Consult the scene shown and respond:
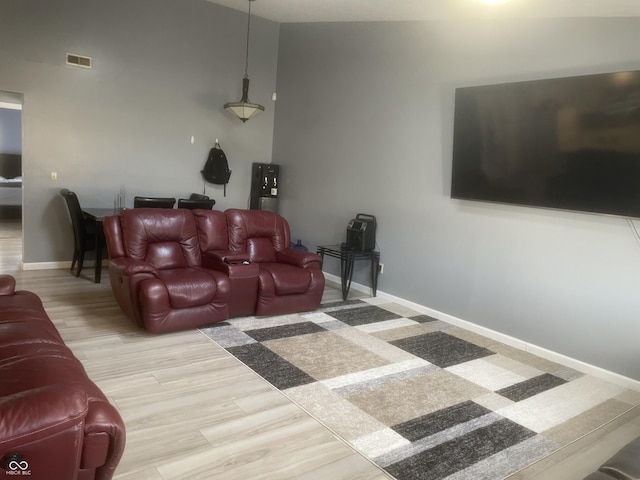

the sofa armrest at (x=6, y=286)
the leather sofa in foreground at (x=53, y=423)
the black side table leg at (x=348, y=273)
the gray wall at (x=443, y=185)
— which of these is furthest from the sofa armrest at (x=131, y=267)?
the gray wall at (x=443, y=185)

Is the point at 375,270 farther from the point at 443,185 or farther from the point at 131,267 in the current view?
the point at 131,267

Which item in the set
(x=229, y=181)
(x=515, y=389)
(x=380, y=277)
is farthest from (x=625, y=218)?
(x=229, y=181)

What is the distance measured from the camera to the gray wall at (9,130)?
9.81 meters

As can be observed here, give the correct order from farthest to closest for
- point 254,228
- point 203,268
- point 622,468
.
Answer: point 254,228
point 203,268
point 622,468

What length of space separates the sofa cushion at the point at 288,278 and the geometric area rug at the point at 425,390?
0.26 m

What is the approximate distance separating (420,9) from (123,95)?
12.1ft

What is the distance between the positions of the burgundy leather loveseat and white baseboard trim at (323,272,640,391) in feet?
3.44

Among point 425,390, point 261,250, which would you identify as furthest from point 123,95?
point 425,390

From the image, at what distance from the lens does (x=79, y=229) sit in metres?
5.24

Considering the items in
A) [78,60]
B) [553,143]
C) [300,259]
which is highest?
[78,60]

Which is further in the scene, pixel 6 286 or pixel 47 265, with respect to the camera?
pixel 47 265

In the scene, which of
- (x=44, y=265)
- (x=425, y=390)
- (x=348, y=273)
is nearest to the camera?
(x=425, y=390)

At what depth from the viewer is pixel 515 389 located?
3.28m

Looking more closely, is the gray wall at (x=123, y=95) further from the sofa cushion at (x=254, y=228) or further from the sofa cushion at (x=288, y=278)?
the sofa cushion at (x=288, y=278)
